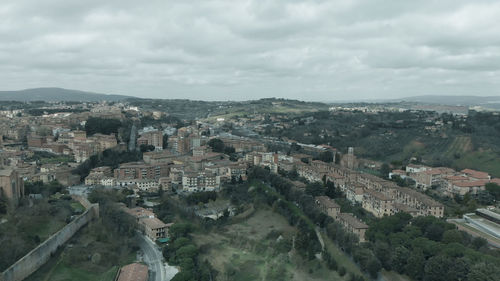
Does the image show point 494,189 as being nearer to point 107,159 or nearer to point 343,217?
point 343,217

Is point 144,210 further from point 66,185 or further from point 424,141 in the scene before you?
point 424,141

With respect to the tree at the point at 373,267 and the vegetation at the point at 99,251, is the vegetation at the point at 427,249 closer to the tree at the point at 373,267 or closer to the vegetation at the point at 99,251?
the tree at the point at 373,267

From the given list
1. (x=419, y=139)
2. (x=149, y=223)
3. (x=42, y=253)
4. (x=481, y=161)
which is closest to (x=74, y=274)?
(x=42, y=253)

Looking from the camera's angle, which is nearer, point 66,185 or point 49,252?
point 49,252

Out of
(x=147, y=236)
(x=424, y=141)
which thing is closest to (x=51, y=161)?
(x=147, y=236)

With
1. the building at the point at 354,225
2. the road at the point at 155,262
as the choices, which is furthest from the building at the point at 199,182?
the building at the point at 354,225
